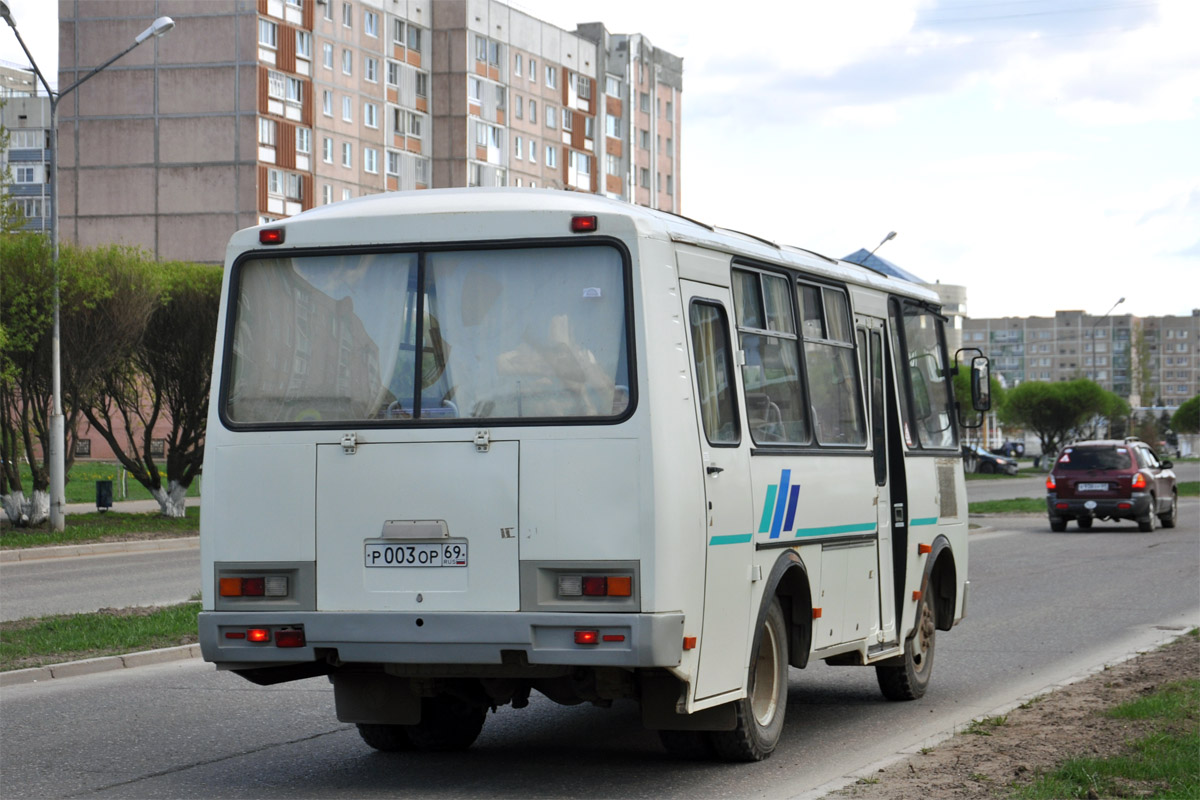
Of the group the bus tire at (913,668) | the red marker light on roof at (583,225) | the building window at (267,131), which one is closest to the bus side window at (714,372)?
the red marker light on roof at (583,225)

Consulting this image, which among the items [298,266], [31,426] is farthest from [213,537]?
[31,426]

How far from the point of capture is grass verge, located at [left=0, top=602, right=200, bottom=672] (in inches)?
503

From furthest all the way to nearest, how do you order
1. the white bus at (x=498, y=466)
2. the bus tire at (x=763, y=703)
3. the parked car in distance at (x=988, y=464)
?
the parked car in distance at (x=988, y=464), the bus tire at (x=763, y=703), the white bus at (x=498, y=466)

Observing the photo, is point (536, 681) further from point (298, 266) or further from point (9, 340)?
point (9, 340)

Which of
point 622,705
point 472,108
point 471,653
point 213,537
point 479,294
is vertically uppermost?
point 472,108

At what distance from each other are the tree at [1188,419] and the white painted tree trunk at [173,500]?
128m

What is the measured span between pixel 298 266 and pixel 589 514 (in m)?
1.97

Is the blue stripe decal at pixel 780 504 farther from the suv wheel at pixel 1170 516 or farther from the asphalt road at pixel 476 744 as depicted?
the suv wheel at pixel 1170 516

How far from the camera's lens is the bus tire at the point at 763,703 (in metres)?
8.22

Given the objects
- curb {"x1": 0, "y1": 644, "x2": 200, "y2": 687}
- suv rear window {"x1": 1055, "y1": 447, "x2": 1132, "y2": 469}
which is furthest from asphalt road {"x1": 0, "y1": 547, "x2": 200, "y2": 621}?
suv rear window {"x1": 1055, "y1": 447, "x2": 1132, "y2": 469}

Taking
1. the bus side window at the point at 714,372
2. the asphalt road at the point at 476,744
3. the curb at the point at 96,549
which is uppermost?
the bus side window at the point at 714,372

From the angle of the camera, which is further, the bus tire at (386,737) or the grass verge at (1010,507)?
the grass verge at (1010,507)

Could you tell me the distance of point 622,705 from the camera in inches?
425

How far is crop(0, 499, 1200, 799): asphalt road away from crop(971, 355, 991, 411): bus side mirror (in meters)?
2.02
